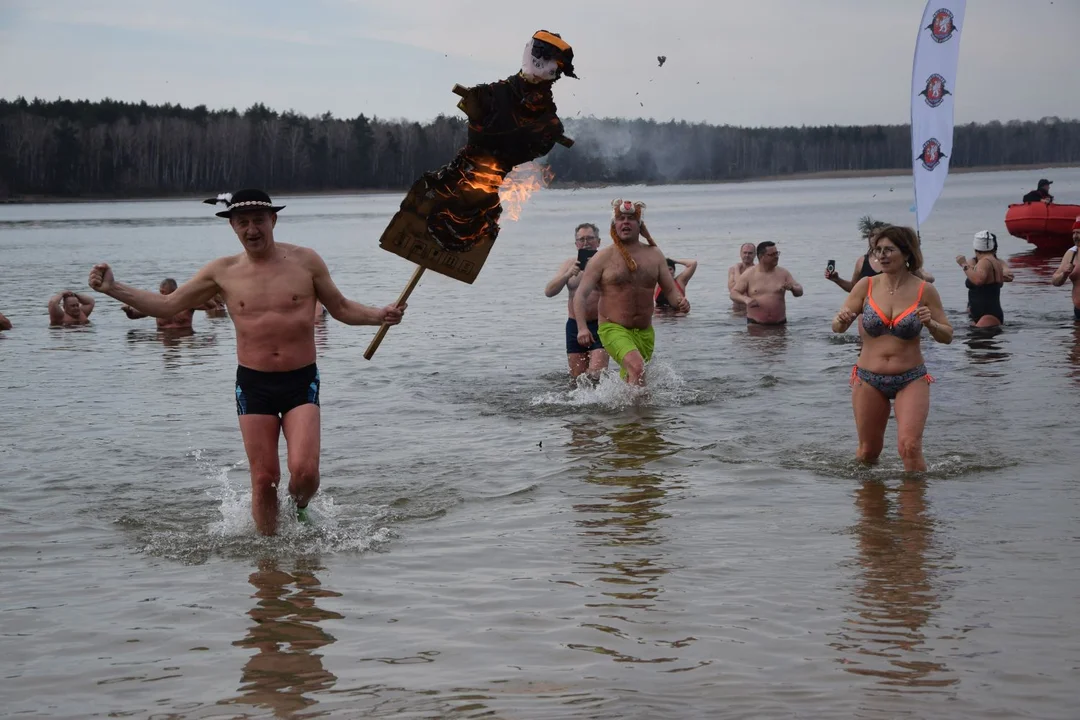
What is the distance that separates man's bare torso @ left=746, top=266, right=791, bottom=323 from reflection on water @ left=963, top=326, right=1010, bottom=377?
253 centimetres

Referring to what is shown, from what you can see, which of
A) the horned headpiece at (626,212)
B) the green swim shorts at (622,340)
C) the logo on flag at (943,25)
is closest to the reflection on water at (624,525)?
the green swim shorts at (622,340)

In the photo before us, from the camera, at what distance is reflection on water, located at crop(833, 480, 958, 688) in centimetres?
506

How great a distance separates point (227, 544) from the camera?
23.9 ft

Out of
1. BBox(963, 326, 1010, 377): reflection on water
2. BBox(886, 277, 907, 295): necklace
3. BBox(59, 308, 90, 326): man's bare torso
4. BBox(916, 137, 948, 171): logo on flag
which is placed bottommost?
BBox(59, 308, 90, 326): man's bare torso

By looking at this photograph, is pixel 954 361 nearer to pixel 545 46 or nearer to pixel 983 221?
pixel 545 46

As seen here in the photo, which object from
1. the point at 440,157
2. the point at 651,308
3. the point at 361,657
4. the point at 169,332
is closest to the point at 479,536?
the point at 361,657

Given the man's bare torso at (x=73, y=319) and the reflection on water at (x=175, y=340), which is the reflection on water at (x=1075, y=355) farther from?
the man's bare torso at (x=73, y=319)

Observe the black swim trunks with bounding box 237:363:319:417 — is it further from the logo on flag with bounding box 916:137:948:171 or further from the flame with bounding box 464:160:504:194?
the logo on flag with bounding box 916:137:948:171

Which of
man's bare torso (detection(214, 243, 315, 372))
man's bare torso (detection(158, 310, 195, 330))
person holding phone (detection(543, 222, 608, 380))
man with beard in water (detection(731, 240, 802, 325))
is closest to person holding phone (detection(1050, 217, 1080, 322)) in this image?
man with beard in water (detection(731, 240, 802, 325))

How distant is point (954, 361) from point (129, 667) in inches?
425

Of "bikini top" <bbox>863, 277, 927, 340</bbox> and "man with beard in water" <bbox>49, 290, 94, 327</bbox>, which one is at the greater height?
"bikini top" <bbox>863, 277, 927, 340</bbox>

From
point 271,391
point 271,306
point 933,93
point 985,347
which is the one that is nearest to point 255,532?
point 271,391

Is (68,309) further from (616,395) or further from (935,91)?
(935,91)

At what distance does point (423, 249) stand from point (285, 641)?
104 inches
